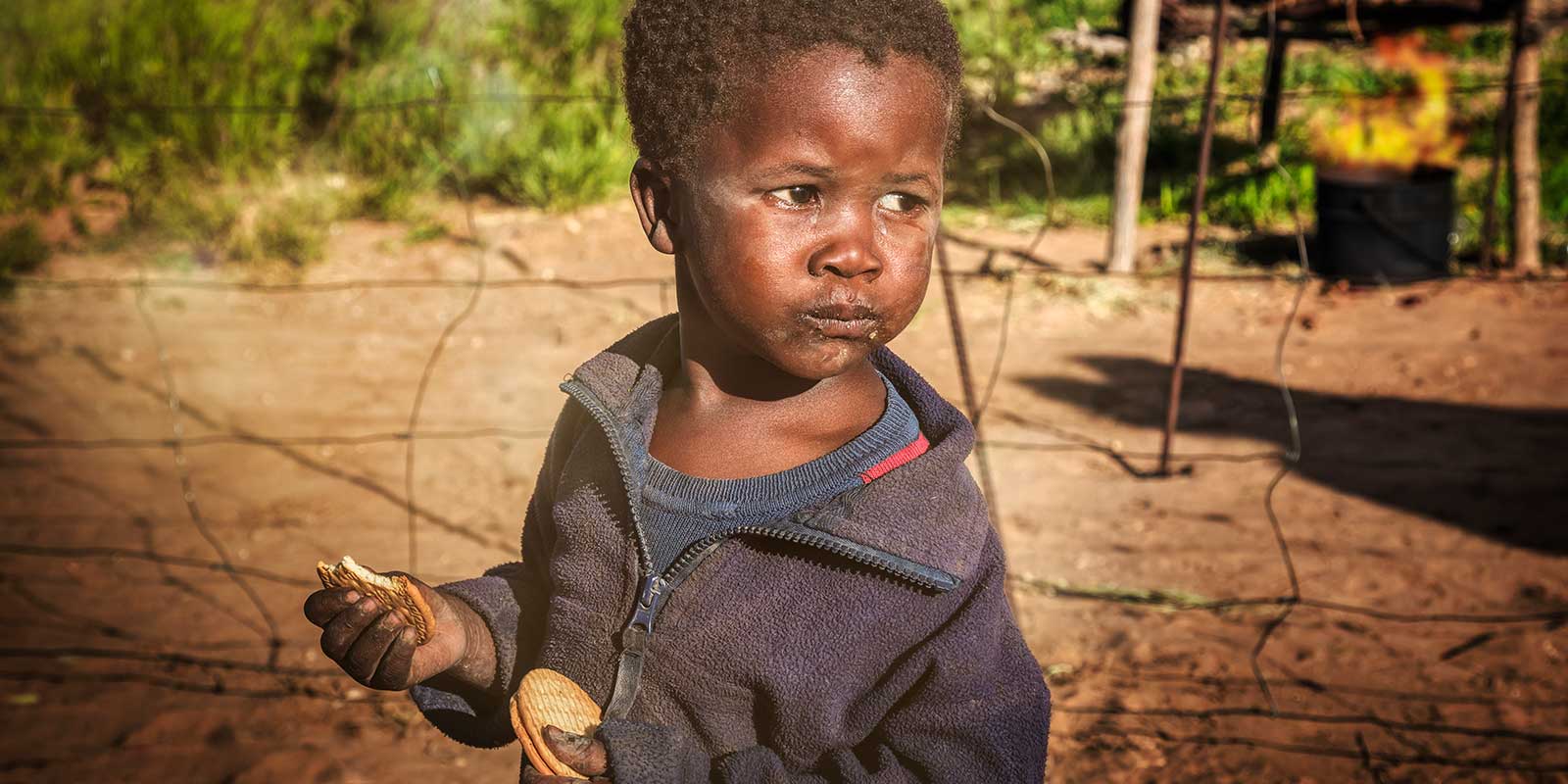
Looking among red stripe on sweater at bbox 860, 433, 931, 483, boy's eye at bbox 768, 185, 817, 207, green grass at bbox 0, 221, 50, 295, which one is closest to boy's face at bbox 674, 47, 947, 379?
boy's eye at bbox 768, 185, 817, 207

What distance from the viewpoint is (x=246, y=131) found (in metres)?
7.65

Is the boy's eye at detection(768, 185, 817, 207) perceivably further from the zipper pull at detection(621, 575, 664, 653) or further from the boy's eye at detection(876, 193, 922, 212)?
the zipper pull at detection(621, 575, 664, 653)

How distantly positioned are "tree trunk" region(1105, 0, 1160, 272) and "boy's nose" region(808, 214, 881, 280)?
5.59 m

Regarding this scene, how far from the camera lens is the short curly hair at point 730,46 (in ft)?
3.44

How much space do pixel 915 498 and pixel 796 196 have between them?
0.31 meters

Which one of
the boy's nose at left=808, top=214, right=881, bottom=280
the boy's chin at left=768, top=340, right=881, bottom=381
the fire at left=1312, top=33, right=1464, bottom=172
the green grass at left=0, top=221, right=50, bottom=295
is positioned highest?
the boy's nose at left=808, top=214, right=881, bottom=280

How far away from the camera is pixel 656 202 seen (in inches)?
47.9

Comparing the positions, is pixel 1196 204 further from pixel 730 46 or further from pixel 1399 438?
pixel 730 46

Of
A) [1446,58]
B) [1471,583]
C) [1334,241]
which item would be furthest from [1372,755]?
[1446,58]

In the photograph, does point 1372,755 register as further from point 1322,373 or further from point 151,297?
point 151,297

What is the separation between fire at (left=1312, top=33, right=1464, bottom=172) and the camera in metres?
7.75

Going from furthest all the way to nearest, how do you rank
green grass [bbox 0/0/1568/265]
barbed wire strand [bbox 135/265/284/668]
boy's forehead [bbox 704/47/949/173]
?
green grass [bbox 0/0/1568/265]
barbed wire strand [bbox 135/265/284/668]
boy's forehead [bbox 704/47/949/173]

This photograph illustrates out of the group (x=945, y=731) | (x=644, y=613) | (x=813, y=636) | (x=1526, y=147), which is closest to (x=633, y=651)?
(x=644, y=613)

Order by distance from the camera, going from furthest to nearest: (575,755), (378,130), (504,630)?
(378,130)
(504,630)
(575,755)
